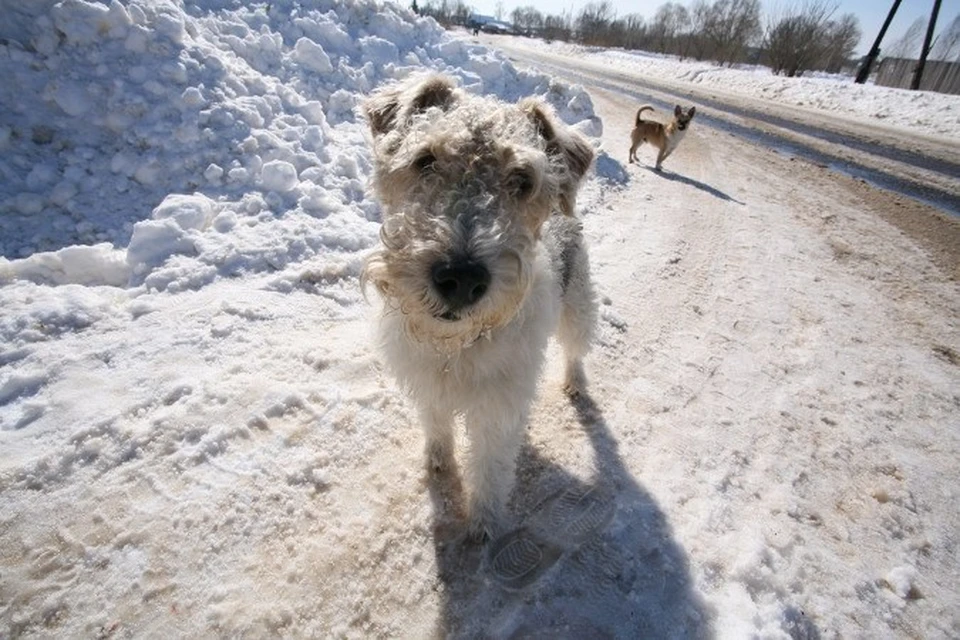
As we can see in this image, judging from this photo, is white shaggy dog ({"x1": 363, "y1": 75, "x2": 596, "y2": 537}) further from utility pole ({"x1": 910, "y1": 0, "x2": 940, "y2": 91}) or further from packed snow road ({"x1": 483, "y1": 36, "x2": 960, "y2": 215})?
utility pole ({"x1": 910, "y1": 0, "x2": 940, "y2": 91})

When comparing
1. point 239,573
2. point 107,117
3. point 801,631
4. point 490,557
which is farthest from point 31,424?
point 801,631

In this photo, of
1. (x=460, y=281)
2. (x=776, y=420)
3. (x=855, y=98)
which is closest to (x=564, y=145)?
(x=460, y=281)

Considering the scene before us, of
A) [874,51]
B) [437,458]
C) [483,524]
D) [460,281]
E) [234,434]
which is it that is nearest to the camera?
[460,281]

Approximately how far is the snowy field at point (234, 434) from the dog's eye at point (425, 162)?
2227 millimetres

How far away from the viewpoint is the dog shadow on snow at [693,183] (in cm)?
1011

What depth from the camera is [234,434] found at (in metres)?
3.68

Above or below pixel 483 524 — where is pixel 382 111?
above

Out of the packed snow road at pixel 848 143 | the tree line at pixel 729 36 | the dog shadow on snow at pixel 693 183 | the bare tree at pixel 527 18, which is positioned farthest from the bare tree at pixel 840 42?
the bare tree at pixel 527 18

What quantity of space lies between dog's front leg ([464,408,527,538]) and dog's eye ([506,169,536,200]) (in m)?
1.50

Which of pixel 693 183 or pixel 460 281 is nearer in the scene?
pixel 460 281

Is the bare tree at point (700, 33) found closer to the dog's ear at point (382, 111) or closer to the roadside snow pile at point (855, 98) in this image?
the roadside snow pile at point (855, 98)

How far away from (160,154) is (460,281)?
5.94 m

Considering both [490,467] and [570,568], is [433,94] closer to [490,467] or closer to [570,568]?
[490,467]

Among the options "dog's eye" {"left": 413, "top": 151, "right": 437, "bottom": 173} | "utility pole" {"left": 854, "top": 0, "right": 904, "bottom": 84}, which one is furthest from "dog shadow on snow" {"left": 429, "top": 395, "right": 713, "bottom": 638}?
"utility pole" {"left": 854, "top": 0, "right": 904, "bottom": 84}
